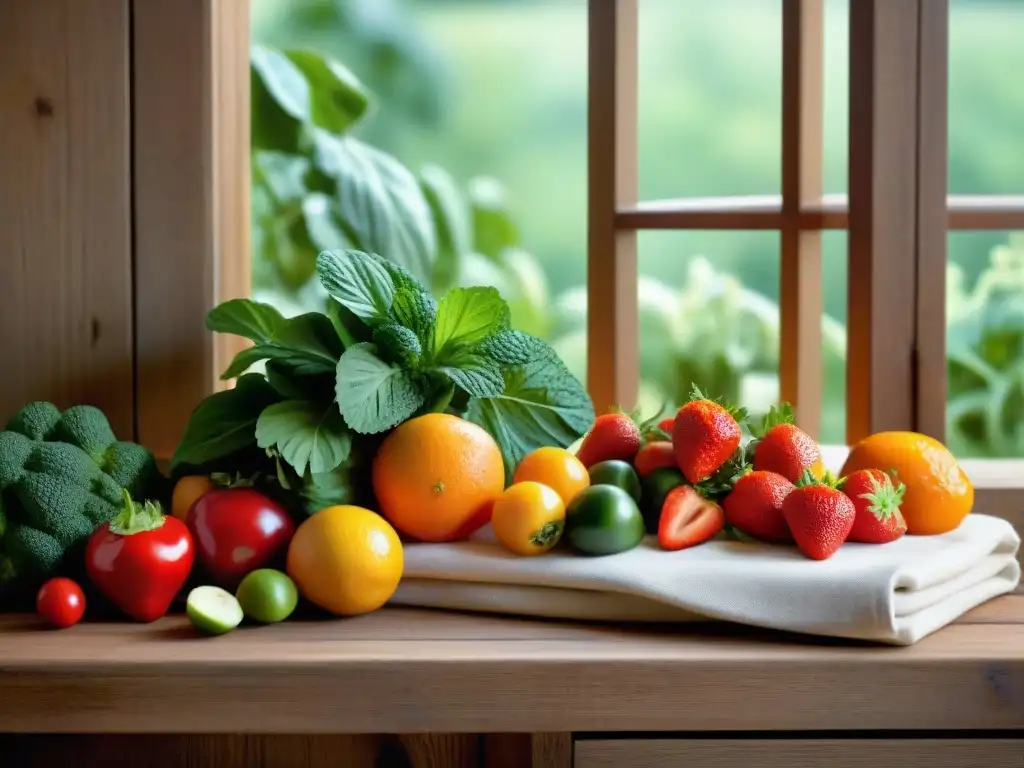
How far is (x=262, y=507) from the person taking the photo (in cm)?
101

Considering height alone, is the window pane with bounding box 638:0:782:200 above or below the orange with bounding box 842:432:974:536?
above

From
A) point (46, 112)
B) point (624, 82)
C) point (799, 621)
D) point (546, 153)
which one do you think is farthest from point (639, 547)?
point (546, 153)

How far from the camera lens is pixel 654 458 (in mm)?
1115

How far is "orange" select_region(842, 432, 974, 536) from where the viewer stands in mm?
1064

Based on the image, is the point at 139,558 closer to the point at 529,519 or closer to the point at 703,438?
the point at 529,519

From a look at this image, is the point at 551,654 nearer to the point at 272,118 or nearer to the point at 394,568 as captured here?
the point at 394,568

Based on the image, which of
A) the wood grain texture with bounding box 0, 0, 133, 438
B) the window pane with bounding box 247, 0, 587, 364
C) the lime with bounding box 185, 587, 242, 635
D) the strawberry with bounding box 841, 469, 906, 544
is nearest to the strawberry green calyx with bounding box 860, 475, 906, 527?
the strawberry with bounding box 841, 469, 906, 544

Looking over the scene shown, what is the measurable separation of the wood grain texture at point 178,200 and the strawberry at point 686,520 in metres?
0.55

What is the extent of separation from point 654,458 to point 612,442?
6 cm

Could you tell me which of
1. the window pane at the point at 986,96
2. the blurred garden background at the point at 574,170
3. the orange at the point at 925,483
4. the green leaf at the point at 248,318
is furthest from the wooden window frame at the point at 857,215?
the blurred garden background at the point at 574,170

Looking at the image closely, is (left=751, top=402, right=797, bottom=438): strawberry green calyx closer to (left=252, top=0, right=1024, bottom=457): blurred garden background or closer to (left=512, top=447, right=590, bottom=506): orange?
(left=512, top=447, right=590, bottom=506): orange

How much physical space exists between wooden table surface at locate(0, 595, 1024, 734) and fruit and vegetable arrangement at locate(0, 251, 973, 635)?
0.24 feet

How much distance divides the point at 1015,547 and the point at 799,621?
0.31 m

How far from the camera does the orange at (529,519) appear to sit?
1.00m
